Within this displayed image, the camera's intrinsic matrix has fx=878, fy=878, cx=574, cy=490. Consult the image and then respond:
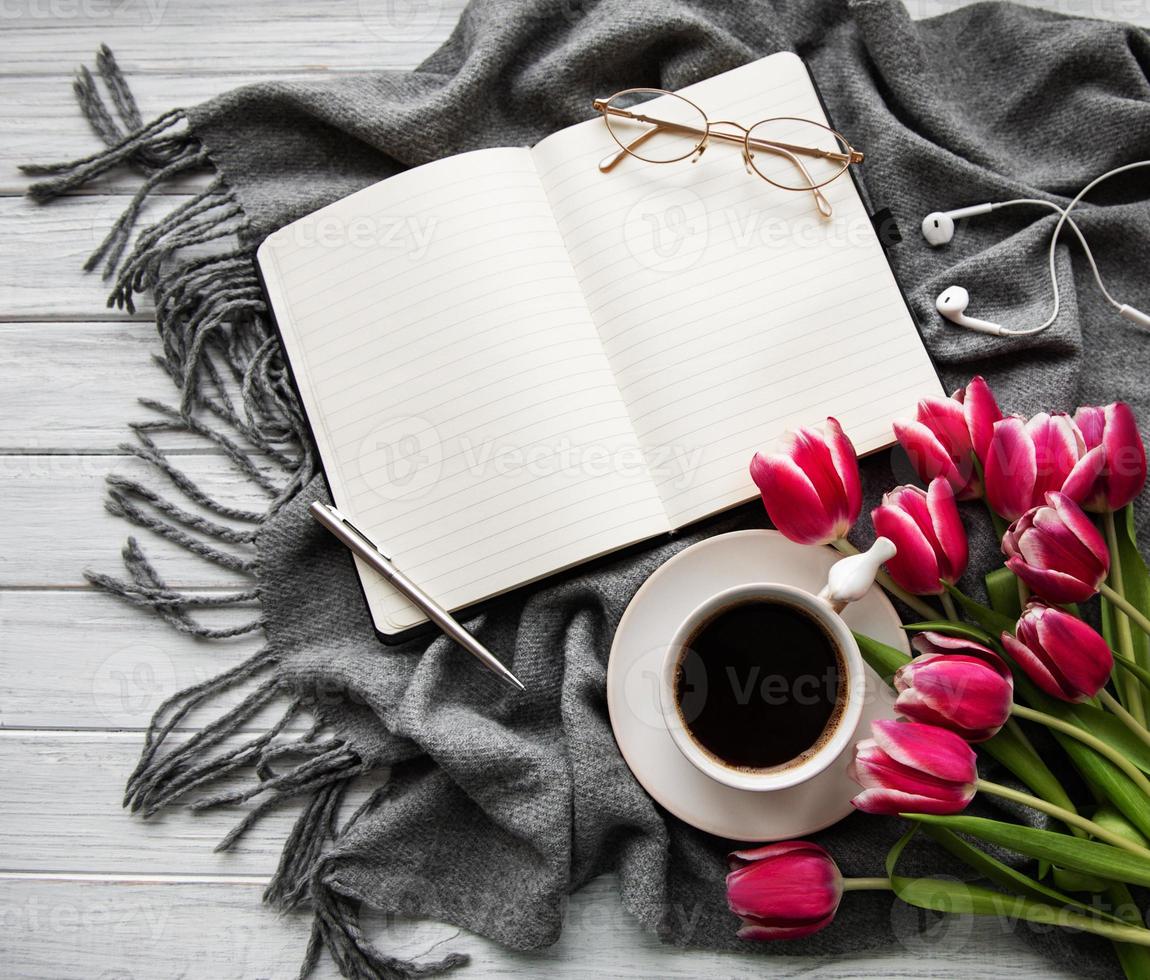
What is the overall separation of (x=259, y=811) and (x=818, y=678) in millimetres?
509

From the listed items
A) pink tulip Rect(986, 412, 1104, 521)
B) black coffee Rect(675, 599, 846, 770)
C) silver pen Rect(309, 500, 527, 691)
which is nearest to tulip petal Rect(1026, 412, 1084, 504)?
pink tulip Rect(986, 412, 1104, 521)

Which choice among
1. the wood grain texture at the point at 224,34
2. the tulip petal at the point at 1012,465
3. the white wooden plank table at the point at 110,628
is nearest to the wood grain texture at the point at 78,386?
the white wooden plank table at the point at 110,628

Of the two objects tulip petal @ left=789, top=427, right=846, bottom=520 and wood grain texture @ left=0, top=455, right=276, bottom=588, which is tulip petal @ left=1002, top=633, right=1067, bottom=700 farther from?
wood grain texture @ left=0, top=455, right=276, bottom=588

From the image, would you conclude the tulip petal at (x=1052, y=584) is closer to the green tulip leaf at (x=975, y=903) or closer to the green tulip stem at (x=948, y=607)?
the green tulip stem at (x=948, y=607)

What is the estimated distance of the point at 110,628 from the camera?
0.83 metres

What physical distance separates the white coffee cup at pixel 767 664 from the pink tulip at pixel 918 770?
0.05 meters

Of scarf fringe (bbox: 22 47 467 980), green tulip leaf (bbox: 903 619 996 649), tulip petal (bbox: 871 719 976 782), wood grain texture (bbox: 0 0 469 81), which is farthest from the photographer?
wood grain texture (bbox: 0 0 469 81)

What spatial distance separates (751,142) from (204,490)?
615 mm

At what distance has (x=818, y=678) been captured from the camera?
71cm

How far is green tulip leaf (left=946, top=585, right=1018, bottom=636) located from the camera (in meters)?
0.69

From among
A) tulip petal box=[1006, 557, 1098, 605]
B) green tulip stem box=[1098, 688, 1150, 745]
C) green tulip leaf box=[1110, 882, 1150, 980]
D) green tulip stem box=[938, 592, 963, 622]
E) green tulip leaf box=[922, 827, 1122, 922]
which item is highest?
tulip petal box=[1006, 557, 1098, 605]

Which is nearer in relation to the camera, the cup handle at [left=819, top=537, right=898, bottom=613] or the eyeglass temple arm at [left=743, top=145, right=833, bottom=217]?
the cup handle at [left=819, top=537, right=898, bottom=613]

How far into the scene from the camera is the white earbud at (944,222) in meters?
0.83

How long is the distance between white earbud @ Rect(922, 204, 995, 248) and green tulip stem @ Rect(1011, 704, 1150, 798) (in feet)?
1.46
